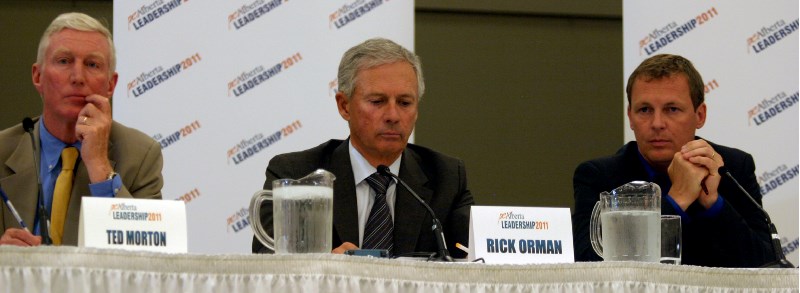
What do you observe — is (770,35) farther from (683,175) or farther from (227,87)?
(227,87)

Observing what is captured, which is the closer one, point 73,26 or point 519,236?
point 519,236

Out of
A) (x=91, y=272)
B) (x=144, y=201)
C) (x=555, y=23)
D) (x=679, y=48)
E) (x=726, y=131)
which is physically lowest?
(x=91, y=272)

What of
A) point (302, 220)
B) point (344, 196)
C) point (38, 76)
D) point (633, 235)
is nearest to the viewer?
point (302, 220)

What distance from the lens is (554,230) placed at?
241 cm

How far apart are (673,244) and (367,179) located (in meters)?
0.96

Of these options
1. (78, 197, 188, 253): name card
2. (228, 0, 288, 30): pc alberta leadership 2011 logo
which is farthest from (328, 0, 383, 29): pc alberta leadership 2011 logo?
(78, 197, 188, 253): name card

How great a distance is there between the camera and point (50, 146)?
3145mm

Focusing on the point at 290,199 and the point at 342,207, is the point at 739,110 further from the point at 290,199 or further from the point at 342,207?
the point at 290,199

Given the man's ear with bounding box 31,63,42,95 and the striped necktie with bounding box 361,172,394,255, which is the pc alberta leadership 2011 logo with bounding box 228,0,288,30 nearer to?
the man's ear with bounding box 31,63,42,95

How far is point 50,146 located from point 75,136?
7 centimetres

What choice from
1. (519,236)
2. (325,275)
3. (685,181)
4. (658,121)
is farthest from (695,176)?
(325,275)

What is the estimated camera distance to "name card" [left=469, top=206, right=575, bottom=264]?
2.36 metres

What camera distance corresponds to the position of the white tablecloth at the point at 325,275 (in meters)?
1.92

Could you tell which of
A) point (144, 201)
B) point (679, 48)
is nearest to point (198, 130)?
point (679, 48)
